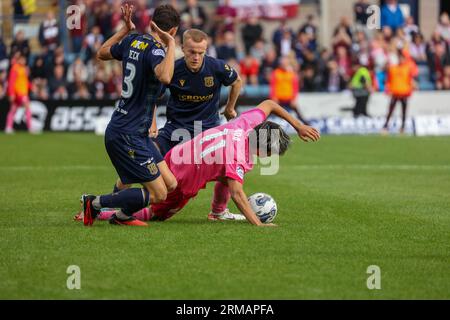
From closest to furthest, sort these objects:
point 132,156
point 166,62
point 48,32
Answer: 1. point 166,62
2. point 132,156
3. point 48,32

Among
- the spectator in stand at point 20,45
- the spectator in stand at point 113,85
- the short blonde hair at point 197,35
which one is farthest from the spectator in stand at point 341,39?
the short blonde hair at point 197,35

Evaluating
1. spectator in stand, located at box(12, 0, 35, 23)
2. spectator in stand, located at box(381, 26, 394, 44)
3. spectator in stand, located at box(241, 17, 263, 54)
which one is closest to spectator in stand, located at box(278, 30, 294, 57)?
spectator in stand, located at box(241, 17, 263, 54)

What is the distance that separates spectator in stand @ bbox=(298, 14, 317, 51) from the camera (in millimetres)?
29734

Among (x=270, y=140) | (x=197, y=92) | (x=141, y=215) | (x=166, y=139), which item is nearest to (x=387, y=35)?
(x=197, y=92)

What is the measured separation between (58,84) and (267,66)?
617 centimetres

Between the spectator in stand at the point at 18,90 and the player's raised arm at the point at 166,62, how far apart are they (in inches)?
737

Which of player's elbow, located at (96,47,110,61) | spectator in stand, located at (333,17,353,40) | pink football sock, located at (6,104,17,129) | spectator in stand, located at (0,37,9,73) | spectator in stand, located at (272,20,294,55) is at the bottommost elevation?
player's elbow, located at (96,47,110,61)

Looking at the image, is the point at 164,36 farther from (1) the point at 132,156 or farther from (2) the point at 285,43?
(2) the point at 285,43

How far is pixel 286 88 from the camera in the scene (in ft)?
88.7

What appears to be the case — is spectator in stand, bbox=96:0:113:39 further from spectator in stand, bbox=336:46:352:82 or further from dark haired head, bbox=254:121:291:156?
dark haired head, bbox=254:121:291:156

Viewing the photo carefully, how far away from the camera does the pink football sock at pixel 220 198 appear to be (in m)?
9.96

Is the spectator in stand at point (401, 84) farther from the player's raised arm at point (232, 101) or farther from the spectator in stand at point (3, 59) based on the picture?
the player's raised arm at point (232, 101)
